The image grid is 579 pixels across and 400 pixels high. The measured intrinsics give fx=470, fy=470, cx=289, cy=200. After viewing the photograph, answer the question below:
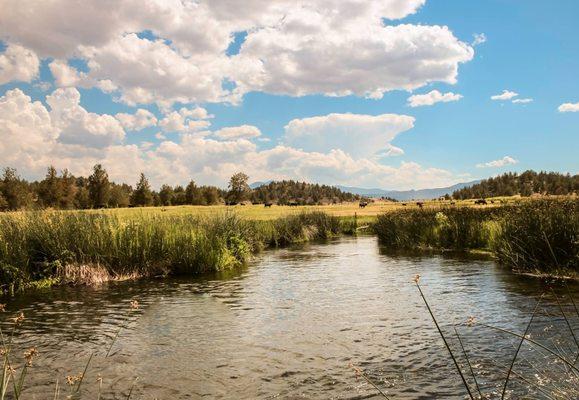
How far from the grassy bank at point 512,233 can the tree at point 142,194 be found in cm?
7429

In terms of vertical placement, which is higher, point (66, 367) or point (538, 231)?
point (538, 231)

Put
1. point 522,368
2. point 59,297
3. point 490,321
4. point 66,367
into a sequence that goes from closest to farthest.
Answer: point 522,368 < point 66,367 < point 490,321 < point 59,297

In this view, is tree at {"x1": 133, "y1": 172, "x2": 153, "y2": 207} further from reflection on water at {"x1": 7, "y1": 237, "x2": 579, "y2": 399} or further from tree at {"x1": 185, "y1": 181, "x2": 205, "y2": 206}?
reflection on water at {"x1": 7, "y1": 237, "x2": 579, "y2": 399}

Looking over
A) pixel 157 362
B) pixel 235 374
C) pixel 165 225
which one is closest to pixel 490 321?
pixel 235 374

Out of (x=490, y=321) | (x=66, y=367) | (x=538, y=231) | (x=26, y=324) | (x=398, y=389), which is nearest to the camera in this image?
(x=398, y=389)

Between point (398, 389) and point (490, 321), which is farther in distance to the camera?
point (490, 321)

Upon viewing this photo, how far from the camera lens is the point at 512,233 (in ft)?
61.8

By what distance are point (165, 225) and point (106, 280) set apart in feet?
12.4

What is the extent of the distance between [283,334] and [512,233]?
1217cm

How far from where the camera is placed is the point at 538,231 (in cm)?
1691

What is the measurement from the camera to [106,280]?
746 inches

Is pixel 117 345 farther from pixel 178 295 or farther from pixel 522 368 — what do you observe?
pixel 522 368

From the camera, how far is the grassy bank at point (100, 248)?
18.0m

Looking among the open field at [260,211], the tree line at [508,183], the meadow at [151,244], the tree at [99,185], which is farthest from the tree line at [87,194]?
the tree line at [508,183]
